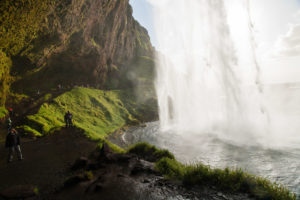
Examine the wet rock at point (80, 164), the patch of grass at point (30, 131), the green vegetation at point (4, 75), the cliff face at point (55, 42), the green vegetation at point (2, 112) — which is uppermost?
the cliff face at point (55, 42)

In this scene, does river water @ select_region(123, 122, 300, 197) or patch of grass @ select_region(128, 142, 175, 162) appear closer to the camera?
river water @ select_region(123, 122, 300, 197)

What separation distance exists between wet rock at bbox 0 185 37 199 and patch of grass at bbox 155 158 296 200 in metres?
6.98

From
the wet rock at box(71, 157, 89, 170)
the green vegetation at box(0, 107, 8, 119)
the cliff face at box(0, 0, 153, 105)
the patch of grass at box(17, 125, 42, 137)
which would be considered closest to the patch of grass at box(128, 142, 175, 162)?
the wet rock at box(71, 157, 89, 170)

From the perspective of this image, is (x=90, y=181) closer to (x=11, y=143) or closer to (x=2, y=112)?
(x=11, y=143)

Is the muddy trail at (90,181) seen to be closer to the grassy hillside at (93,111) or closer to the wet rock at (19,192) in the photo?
the wet rock at (19,192)

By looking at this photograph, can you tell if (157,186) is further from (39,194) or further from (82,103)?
(82,103)

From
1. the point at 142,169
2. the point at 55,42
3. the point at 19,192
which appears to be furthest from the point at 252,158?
the point at 55,42

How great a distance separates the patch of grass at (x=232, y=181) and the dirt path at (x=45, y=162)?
21.8 feet

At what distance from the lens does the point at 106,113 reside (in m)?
52.6

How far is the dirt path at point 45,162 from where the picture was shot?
965cm

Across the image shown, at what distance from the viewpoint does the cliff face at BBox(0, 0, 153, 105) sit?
30.1 metres

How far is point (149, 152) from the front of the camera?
15875 mm

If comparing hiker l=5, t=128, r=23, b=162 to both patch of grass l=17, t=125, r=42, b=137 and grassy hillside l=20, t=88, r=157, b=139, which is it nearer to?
grassy hillside l=20, t=88, r=157, b=139

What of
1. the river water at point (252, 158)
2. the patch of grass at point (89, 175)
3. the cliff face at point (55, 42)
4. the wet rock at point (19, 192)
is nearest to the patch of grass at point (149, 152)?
the river water at point (252, 158)
